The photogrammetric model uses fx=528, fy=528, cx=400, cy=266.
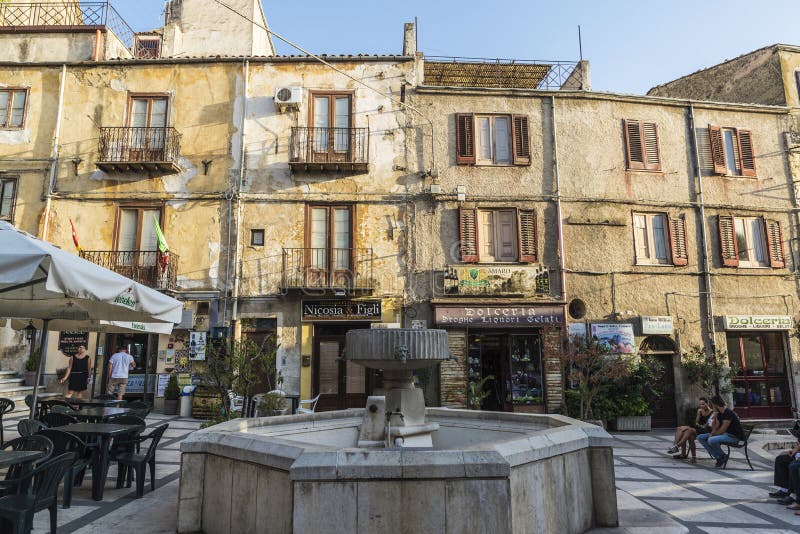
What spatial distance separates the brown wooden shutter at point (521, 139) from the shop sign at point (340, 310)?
6.32 m

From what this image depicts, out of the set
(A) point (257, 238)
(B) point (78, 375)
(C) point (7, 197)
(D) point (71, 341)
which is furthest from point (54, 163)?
(B) point (78, 375)

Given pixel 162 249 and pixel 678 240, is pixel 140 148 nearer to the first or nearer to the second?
Answer: pixel 162 249

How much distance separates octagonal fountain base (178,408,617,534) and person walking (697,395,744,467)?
17.5 feet

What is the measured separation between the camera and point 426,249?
1591 cm

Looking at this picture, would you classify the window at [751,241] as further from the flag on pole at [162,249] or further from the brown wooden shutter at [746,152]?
the flag on pole at [162,249]

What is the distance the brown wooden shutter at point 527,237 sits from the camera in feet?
52.3

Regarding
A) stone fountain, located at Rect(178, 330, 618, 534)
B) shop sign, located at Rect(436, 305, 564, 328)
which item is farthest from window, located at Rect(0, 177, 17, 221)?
stone fountain, located at Rect(178, 330, 618, 534)

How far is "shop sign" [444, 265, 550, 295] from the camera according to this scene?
15500 mm

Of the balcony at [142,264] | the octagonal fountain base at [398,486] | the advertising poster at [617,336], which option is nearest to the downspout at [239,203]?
the balcony at [142,264]

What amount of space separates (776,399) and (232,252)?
55.8 feet

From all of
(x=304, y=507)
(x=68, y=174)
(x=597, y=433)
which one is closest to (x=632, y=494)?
(x=597, y=433)

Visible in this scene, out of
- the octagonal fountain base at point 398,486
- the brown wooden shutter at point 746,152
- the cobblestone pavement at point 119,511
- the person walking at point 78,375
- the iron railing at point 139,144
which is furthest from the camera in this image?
the brown wooden shutter at point 746,152

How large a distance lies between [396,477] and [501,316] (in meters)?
11.8

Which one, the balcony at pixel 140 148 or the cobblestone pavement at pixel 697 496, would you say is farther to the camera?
the balcony at pixel 140 148
